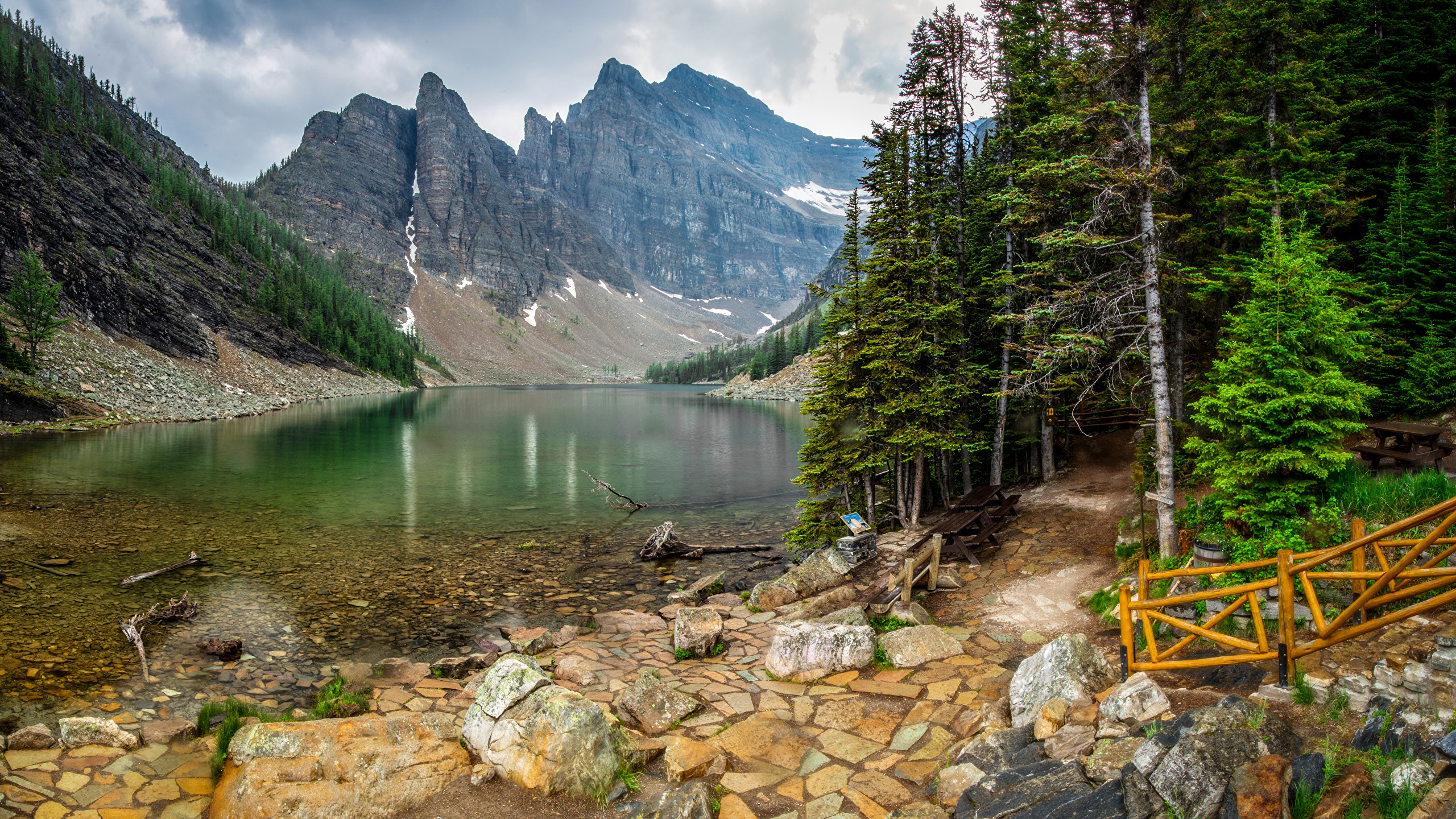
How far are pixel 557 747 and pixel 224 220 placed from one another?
146 metres

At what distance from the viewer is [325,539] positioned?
19.0 meters

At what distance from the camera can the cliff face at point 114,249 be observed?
64.9m

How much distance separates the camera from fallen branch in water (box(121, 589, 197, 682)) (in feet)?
32.8

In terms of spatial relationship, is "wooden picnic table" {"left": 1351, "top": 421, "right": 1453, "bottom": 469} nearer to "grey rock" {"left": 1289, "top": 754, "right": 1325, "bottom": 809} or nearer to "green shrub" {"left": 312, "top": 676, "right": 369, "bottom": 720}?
"grey rock" {"left": 1289, "top": 754, "right": 1325, "bottom": 809}

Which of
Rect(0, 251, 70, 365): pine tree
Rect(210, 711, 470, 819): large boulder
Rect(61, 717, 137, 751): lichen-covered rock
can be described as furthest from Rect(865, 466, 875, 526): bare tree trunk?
Rect(0, 251, 70, 365): pine tree

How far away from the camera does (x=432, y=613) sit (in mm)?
13383

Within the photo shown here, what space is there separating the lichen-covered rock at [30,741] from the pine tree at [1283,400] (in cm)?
1513

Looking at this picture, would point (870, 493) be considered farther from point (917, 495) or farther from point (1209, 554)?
point (1209, 554)

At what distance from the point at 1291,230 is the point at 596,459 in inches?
1365

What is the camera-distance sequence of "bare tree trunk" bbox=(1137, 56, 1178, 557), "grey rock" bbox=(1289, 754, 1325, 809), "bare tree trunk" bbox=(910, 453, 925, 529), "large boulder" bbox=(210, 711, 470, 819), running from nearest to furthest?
"grey rock" bbox=(1289, 754, 1325, 809), "large boulder" bbox=(210, 711, 470, 819), "bare tree trunk" bbox=(1137, 56, 1178, 557), "bare tree trunk" bbox=(910, 453, 925, 529)

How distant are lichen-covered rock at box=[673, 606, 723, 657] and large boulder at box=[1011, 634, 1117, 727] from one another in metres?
4.84

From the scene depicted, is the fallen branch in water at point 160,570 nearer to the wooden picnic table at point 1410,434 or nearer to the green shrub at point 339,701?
the green shrub at point 339,701

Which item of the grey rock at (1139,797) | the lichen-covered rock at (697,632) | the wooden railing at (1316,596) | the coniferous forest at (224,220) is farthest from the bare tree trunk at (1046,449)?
the coniferous forest at (224,220)

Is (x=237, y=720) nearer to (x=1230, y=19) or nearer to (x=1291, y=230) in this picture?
(x=1291, y=230)
